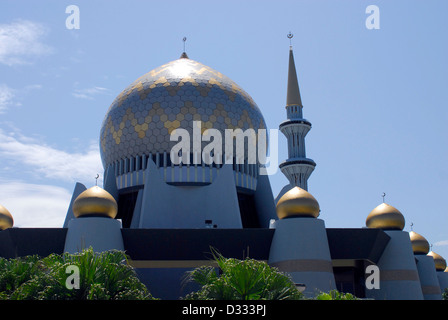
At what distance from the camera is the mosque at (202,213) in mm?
30062

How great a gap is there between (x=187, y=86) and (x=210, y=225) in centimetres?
1044

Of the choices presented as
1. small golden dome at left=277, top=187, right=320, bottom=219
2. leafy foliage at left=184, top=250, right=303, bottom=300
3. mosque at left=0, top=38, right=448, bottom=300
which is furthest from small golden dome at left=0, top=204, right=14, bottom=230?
leafy foliage at left=184, top=250, right=303, bottom=300

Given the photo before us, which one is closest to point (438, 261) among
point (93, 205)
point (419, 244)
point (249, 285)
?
point (419, 244)

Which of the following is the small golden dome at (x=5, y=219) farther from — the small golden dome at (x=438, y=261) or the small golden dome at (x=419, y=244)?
the small golden dome at (x=438, y=261)

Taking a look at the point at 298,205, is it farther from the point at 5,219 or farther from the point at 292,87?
the point at 292,87

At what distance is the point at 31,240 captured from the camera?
30469 millimetres

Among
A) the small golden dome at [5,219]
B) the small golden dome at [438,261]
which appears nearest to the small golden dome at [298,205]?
the small golden dome at [5,219]

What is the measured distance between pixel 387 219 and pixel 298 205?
7688 mm

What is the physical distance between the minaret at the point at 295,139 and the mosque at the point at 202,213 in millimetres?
85

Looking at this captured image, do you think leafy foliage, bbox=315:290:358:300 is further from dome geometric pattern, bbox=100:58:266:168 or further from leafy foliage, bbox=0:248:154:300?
dome geometric pattern, bbox=100:58:266:168

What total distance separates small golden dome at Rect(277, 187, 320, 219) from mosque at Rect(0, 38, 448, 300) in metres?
0.06

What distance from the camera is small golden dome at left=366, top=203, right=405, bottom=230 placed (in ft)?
114

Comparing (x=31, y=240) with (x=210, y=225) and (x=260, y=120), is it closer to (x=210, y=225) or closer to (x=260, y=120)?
(x=210, y=225)
